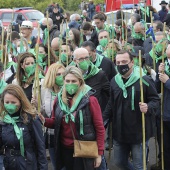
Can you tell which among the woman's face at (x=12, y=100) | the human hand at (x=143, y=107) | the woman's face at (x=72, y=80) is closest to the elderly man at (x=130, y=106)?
the human hand at (x=143, y=107)

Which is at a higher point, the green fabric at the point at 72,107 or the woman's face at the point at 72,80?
the woman's face at the point at 72,80

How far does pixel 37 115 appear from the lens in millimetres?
4836

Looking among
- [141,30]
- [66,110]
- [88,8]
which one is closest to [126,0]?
[88,8]

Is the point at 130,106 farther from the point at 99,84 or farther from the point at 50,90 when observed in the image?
the point at 50,90

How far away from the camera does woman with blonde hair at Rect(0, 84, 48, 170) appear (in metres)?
4.64

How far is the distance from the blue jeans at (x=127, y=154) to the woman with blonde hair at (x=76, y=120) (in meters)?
0.76

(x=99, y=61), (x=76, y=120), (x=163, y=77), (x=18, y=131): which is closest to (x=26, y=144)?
(x=18, y=131)

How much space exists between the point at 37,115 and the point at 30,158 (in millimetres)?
454

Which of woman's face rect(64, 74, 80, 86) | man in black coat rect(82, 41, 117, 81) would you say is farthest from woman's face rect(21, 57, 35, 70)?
woman's face rect(64, 74, 80, 86)

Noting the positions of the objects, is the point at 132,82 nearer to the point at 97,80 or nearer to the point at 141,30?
the point at 97,80

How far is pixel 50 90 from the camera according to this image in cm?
581

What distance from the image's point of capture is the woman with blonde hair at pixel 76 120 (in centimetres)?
484

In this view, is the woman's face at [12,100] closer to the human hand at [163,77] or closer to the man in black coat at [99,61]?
the human hand at [163,77]

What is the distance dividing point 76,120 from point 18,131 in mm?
625
